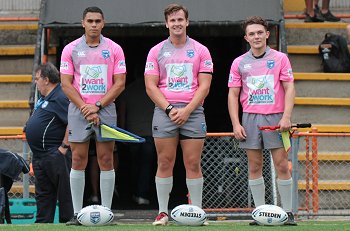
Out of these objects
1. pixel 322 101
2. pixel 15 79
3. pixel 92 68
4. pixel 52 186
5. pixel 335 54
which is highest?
pixel 92 68

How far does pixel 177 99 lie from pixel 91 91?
2.64ft

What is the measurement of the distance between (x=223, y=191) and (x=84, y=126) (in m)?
3.37

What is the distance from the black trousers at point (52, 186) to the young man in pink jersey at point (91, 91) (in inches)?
55.4

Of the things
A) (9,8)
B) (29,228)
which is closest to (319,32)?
(9,8)

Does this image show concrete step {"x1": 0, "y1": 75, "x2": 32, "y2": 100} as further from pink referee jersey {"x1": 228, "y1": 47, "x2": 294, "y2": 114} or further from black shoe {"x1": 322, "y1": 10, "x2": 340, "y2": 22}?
pink referee jersey {"x1": 228, "y1": 47, "x2": 294, "y2": 114}

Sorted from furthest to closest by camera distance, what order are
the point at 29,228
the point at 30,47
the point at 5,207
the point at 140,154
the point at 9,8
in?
the point at 9,8 → the point at 30,47 → the point at 140,154 → the point at 5,207 → the point at 29,228

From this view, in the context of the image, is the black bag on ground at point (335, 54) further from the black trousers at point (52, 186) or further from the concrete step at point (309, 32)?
the black trousers at point (52, 186)

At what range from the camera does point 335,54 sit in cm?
1523

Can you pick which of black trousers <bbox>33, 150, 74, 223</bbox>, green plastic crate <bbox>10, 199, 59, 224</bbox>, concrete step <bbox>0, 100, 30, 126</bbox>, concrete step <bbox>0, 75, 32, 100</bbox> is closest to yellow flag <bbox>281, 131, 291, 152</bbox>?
black trousers <bbox>33, 150, 74, 223</bbox>

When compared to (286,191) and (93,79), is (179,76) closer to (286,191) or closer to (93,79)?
(93,79)

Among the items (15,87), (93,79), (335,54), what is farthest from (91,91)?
(335,54)

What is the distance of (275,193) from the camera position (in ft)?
43.2

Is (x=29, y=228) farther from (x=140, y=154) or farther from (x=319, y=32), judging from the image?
(x=319, y=32)

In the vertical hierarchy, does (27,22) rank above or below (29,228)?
above
